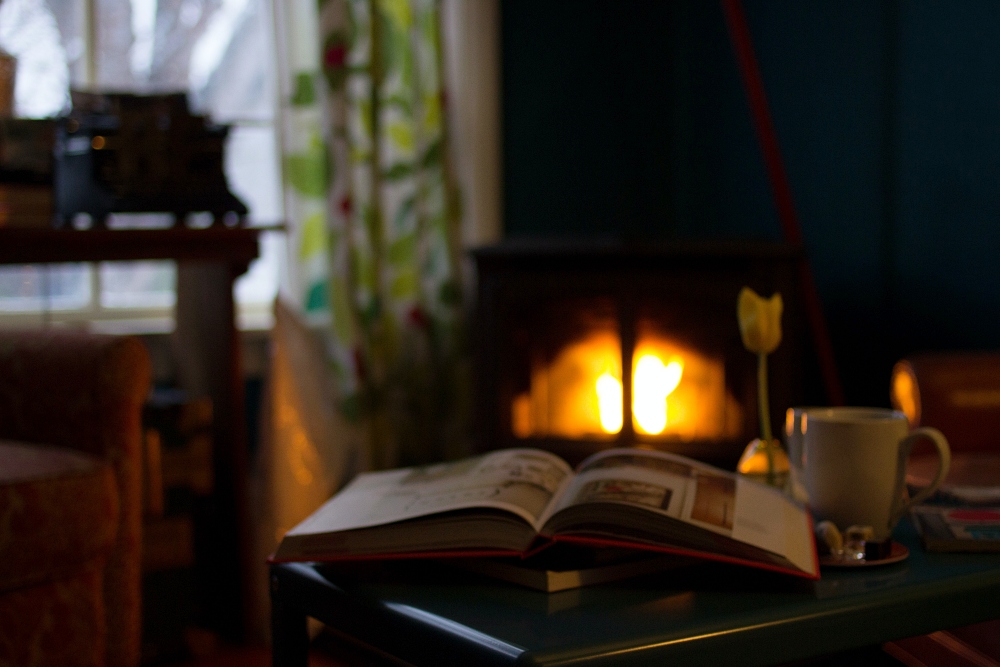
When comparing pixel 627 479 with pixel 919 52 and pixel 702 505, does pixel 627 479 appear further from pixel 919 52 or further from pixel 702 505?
pixel 919 52

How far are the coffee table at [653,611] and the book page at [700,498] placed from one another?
4cm

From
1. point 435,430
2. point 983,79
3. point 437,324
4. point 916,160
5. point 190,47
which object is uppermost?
point 190,47

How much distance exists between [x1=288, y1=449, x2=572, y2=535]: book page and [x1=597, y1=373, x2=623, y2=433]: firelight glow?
1.39 metres

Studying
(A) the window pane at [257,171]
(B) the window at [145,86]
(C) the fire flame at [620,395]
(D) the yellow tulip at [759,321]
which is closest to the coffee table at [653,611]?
(D) the yellow tulip at [759,321]

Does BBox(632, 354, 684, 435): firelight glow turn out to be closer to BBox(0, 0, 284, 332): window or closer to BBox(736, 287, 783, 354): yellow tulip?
BBox(0, 0, 284, 332): window

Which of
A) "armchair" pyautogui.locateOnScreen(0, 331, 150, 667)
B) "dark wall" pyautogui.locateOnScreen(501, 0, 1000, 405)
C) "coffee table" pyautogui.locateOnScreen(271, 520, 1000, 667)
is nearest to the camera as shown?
"coffee table" pyautogui.locateOnScreen(271, 520, 1000, 667)

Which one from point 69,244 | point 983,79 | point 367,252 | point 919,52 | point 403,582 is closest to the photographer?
point 403,582

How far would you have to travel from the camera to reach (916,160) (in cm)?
240

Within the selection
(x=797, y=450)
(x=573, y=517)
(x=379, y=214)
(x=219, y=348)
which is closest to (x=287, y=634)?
(x=573, y=517)

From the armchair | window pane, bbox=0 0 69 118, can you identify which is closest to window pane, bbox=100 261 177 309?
window pane, bbox=0 0 69 118

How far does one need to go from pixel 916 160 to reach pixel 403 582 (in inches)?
78.9

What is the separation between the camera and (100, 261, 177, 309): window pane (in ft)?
8.39

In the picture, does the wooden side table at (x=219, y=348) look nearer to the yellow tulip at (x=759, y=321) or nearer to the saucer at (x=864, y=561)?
the yellow tulip at (x=759, y=321)

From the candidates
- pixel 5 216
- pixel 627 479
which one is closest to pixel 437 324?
pixel 5 216
